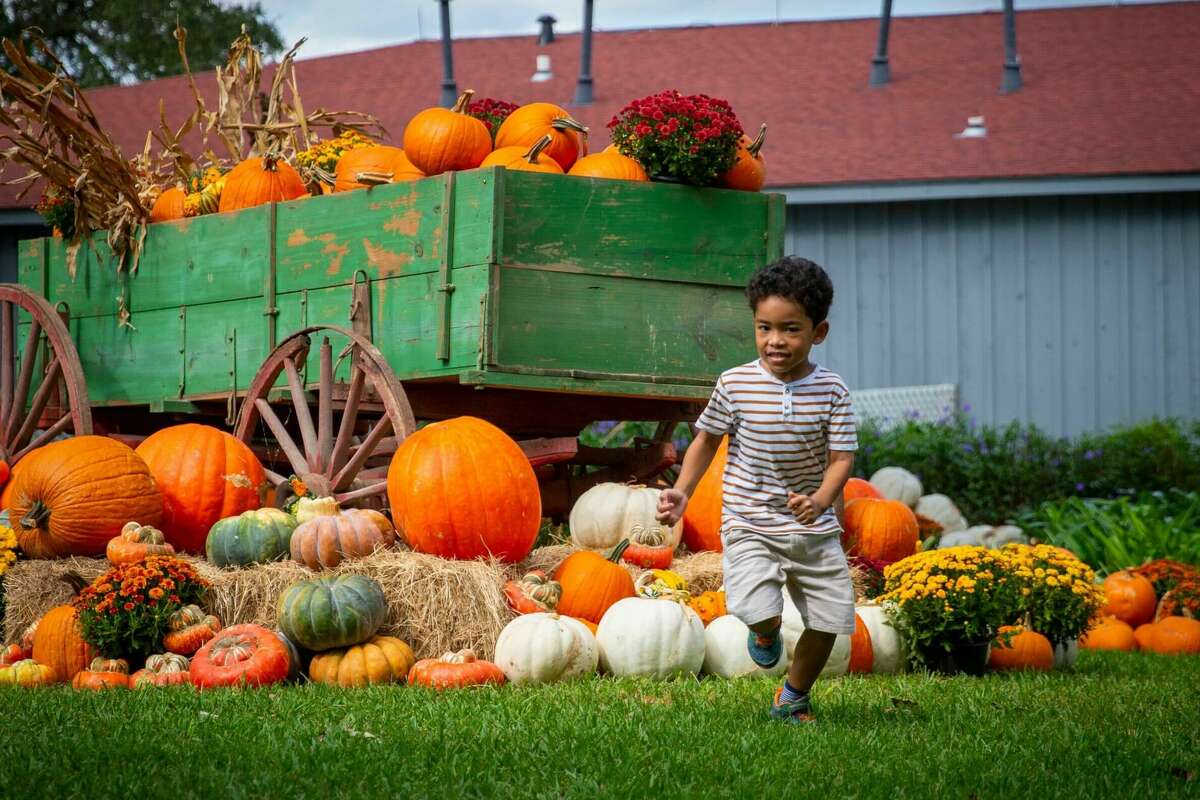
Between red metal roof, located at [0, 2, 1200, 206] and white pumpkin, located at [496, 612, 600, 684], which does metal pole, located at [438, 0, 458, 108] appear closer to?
red metal roof, located at [0, 2, 1200, 206]

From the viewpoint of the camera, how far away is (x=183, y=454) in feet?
20.8

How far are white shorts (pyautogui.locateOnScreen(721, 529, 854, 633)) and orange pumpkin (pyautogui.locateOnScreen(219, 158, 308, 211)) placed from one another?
13.1ft

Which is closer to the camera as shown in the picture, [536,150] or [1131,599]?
[536,150]

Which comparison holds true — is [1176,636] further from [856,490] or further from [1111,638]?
[856,490]

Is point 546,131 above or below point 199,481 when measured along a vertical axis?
above

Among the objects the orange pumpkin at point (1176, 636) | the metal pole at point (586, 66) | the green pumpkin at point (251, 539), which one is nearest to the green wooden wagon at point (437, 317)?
the green pumpkin at point (251, 539)

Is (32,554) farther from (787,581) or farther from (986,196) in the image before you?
(986,196)

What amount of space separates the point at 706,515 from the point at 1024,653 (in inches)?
65.2

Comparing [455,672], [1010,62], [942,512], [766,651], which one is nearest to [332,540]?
[455,672]

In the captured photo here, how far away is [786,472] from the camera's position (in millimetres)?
4090

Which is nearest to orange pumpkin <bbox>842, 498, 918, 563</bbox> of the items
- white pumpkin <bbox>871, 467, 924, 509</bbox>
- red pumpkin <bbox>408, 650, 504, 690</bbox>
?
red pumpkin <bbox>408, 650, 504, 690</bbox>

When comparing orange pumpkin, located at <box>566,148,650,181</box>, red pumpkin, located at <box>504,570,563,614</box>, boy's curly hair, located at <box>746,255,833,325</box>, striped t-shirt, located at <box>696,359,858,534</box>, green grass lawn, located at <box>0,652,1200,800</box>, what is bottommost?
green grass lawn, located at <box>0,652,1200,800</box>

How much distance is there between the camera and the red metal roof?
1292 centimetres

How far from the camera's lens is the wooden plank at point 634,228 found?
6.09 metres
